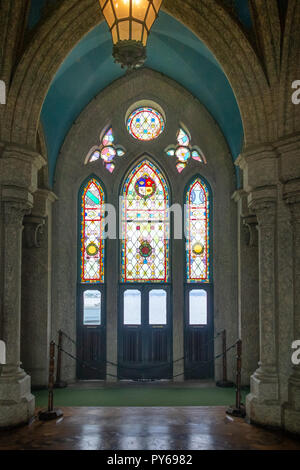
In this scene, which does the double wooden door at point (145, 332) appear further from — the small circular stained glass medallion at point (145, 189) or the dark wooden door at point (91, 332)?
the small circular stained glass medallion at point (145, 189)

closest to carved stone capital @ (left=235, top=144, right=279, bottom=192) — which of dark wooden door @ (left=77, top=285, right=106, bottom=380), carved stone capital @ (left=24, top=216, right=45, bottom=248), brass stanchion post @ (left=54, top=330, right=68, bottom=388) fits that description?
carved stone capital @ (left=24, top=216, right=45, bottom=248)

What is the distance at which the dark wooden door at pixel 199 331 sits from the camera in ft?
34.4

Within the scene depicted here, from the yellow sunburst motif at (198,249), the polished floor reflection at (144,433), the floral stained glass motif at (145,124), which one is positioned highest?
the floral stained glass motif at (145,124)

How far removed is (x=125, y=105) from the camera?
35.5 feet

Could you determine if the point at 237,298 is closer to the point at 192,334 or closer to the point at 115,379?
the point at 192,334

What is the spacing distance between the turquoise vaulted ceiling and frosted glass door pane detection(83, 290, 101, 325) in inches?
98.4

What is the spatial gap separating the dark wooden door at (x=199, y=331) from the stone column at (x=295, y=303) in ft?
12.9

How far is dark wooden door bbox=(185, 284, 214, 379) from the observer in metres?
10.5

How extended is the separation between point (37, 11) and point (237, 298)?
642 cm

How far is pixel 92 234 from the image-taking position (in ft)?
35.2

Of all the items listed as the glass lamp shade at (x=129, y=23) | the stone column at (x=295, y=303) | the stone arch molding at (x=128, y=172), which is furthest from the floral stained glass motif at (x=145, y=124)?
the glass lamp shade at (x=129, y=23)

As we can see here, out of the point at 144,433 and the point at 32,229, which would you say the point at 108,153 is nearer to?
the point at 32,229

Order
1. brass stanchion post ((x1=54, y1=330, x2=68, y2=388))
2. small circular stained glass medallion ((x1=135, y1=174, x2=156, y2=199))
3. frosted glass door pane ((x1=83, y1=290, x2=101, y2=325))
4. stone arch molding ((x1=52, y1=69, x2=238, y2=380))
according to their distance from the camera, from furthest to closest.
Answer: small circular stained glass medallion ((x1=135, y1=174, x2=156, y2=199))
frosted glass door pane ((x1=83, y1=290, x2=101, y2=325))
stone arch molding ((x1=52, y1=69, x2=238, y2=380))
brass stanchion post ((x1=54, y1=330, x2=68, y2=388))

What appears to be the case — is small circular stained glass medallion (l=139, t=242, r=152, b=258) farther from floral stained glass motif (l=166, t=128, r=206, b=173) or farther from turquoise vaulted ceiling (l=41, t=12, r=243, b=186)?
turquoise vaulted ceiling (l=41, t=12, r=243, b=186)
